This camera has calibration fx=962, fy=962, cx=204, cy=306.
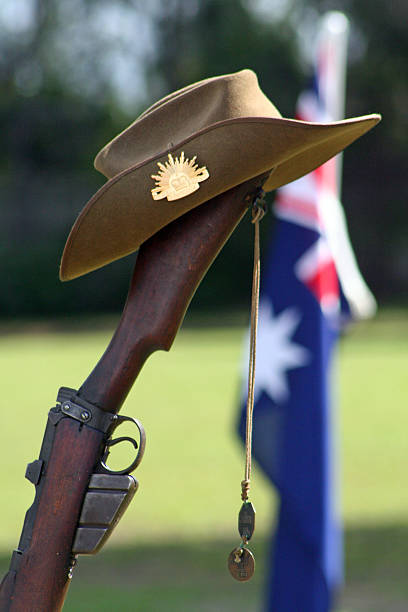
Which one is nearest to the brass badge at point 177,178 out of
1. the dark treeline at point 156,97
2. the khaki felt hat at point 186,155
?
the khaki felt hat at point 186,155

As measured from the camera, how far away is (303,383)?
3.18 metres

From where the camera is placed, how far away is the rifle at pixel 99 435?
124cm

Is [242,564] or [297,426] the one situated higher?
[297,426]

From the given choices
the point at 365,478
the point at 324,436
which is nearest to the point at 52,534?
the point at 324,436

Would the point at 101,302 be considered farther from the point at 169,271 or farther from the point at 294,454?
the point at 169,271

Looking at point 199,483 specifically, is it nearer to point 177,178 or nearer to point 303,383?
point 303,383

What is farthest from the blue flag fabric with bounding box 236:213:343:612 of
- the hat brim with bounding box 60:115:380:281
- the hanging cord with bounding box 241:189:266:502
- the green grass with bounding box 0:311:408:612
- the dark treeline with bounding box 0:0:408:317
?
the dark treeline with bounding box 0:0:408:317

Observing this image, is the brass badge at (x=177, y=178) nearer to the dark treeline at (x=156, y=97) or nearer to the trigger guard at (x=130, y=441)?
the trigger guard at (x=130, y=441)

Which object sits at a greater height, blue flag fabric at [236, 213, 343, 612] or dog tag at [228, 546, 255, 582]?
blue flag fabric at [236, 213, 343, 612]

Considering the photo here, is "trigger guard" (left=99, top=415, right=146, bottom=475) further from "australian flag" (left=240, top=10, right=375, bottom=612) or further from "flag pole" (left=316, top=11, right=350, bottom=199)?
"flag pole" (left=316, top=11, right=350, bottom=199)

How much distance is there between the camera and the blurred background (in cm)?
643

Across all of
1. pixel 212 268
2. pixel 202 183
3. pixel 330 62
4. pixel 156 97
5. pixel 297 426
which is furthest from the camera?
pixel 156 97

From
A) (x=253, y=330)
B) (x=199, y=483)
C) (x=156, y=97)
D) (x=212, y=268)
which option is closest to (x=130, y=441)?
(x=253, y=330)

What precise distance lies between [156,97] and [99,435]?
24693 millimetres
